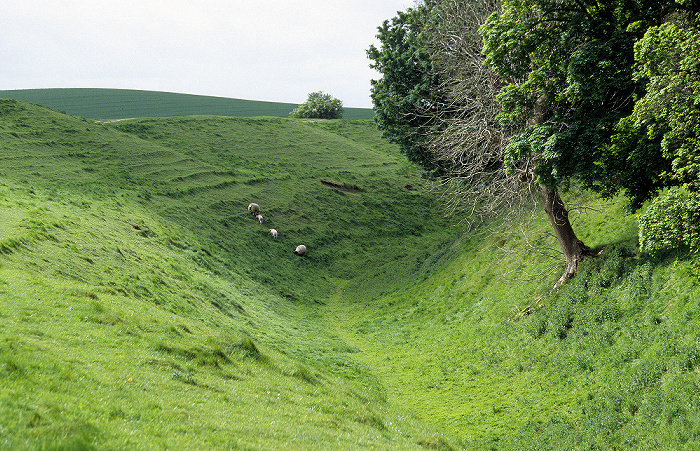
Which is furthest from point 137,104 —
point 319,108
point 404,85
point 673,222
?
point 673,222

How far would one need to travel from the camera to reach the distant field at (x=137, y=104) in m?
113

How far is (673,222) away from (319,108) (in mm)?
114512

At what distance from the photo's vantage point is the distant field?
113250 millimetres

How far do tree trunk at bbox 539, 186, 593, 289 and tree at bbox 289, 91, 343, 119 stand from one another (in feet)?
346

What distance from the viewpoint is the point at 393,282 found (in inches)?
1583

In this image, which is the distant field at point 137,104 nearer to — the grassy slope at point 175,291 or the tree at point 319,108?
the tree at point 319,108

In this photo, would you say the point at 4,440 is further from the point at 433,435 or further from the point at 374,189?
the point at 374,189

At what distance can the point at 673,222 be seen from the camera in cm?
1406

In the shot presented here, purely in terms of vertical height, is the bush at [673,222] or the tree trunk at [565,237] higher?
the bush at [673,222]

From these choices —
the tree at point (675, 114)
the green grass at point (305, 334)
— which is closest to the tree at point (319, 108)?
the green grass at point (305, 334)

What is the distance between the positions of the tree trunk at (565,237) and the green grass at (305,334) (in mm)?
1099

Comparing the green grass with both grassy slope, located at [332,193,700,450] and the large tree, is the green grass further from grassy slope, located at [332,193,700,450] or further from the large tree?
the large tree

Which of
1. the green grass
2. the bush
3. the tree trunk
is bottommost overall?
the green grass

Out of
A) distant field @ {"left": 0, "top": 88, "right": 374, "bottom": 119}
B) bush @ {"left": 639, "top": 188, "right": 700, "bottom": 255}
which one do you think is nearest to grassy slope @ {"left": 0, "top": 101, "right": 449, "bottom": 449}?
bush @ {"left": 639, "top": 188, "right": 700, "bottom": 255}
